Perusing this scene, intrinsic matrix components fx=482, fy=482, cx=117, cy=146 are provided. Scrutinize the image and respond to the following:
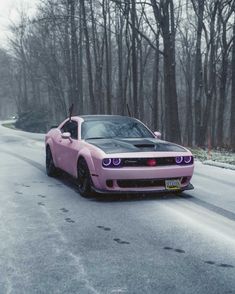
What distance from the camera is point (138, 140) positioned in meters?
8.66

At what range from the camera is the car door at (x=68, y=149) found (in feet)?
29.5

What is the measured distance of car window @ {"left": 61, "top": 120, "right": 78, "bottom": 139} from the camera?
9.45 meters

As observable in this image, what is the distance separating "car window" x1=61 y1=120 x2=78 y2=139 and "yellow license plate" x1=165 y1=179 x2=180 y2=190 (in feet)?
7.41

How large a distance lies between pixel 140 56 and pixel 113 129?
1194 inches

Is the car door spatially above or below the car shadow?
above

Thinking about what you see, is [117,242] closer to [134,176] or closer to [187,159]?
[134,176]

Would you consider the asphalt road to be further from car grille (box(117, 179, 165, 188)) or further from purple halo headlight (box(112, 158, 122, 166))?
purple halo headlight (box(112, 158, 122, 166))

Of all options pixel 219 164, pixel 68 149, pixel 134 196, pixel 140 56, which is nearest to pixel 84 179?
pixel 134 196

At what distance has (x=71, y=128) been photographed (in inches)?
391

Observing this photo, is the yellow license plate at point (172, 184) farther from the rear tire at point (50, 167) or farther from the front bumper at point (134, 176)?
the rear tire at point (50, 167)

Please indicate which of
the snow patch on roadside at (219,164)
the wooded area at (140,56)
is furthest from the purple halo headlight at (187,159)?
the wooded area at (140,56)

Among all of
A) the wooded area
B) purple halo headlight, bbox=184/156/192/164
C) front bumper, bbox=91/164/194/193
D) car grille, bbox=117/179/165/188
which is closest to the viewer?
front bumper, bbox=91/164/194/193

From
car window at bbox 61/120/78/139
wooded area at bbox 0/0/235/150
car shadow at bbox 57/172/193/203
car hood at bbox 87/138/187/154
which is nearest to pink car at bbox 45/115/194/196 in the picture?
car hood at bbox 87/138/187/154

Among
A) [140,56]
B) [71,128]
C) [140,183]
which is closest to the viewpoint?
[140,183]
